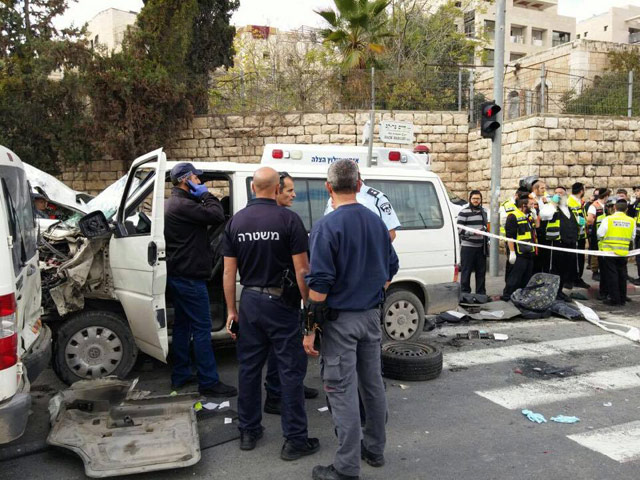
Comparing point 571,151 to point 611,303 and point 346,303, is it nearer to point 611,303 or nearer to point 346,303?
point 611,303

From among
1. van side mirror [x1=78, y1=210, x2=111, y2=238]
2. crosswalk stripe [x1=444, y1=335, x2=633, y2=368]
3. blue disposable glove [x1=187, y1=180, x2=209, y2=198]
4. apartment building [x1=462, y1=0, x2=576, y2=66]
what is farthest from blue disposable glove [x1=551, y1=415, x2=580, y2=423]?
apartment building [x1=462, y1=0, x2=576, y2=66]

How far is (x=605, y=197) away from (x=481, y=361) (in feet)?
22.5

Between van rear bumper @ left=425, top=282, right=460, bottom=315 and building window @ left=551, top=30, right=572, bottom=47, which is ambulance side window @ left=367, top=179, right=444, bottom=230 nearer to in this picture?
van rear bumper @ left=425, top=282, right=460, bottom=315

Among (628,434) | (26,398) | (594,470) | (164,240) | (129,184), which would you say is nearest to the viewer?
(26,398)

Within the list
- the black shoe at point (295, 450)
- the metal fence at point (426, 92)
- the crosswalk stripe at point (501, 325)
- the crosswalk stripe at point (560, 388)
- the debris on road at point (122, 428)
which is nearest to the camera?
the debris on road at point (122, 428)

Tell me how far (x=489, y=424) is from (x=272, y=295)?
2.07 m

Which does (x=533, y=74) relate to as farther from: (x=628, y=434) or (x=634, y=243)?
(x=628, y=434)

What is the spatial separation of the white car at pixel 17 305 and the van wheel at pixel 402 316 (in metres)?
3.52

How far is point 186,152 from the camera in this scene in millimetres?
16484

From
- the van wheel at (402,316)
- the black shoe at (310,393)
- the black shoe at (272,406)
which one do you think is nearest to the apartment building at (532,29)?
the van wheel at (402,316)

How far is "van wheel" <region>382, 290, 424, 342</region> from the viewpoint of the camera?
6.33 metres

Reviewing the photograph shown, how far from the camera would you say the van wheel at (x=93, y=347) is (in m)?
4.93

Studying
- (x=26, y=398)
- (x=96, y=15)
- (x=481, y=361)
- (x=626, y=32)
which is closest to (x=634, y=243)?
(x=481, y=361)

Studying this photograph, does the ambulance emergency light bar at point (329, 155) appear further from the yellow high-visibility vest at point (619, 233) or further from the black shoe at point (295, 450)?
the black shoe at point (295, 450)
